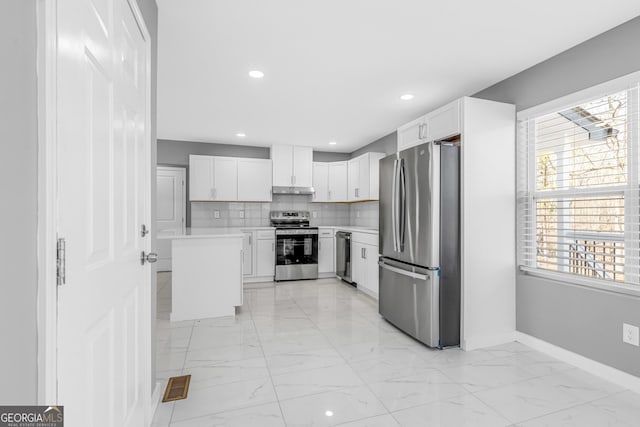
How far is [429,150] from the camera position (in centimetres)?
273

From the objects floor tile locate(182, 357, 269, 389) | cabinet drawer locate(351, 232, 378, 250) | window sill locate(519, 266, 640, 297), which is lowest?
floor tile locate(182, 357, 269, 389)

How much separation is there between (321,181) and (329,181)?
0.50 ft

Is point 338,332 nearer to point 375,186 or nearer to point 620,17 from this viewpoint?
point 375,186

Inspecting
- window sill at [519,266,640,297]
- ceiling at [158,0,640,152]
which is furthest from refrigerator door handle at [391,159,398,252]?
window sill at [519,266,640,297]

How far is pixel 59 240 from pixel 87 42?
1.94ft

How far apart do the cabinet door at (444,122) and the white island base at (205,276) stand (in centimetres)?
231

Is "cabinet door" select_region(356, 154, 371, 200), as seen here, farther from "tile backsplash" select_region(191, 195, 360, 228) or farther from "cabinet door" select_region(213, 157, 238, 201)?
"cabinet door" select_region(213, 157, 238, 201)

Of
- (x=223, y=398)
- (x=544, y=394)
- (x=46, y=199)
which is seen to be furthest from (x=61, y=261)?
(x=544, y=394)

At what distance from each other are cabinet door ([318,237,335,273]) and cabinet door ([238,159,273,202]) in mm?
1216

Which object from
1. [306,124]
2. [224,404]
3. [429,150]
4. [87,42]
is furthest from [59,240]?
[306,124]

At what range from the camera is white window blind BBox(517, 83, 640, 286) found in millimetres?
2150

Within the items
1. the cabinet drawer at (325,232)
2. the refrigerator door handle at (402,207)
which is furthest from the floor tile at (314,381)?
the cabinet drawer at (325,232)

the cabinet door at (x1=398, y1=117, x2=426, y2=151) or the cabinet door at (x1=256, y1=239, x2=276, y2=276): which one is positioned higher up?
the cabinet door at (x1=398, y1=117, x2=426, y2=151)

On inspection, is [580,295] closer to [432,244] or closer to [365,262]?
[432,244]
